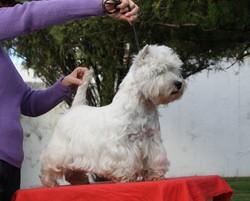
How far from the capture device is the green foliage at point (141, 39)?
5773 millimetres

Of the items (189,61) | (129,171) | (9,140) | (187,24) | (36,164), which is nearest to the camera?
(9,140)

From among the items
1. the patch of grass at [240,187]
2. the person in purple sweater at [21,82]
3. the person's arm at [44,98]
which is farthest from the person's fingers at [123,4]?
the patch of grass at [240,187]

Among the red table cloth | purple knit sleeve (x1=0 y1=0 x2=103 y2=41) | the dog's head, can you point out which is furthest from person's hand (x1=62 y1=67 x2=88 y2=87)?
purple knit sleeve (x1=0 y1=0 x2=103 y2=41)

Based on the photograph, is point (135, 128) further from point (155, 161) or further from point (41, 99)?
point (41, 99)

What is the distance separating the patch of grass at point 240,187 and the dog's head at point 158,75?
22.7 feet

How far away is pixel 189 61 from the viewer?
8.65 meters

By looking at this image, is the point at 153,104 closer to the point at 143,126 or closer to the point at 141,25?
the point at 143,126

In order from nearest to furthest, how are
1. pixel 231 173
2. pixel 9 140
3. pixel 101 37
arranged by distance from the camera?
pixel 9 140 < pixel 101 37 < pixel 231 173

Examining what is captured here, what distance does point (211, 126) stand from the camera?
13.8m


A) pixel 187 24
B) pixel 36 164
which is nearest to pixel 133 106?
pixel 187 24

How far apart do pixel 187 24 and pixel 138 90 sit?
2711 millimetres

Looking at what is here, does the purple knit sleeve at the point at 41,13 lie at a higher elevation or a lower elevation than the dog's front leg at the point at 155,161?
higher

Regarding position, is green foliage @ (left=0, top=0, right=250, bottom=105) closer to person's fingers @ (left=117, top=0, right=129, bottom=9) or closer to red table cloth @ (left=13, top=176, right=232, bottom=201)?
red table cloth @ (left=13, top=176, right=232, bottom=201)

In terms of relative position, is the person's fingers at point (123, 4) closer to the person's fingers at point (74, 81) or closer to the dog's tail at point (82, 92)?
the person's fingers at point (74, 81)
